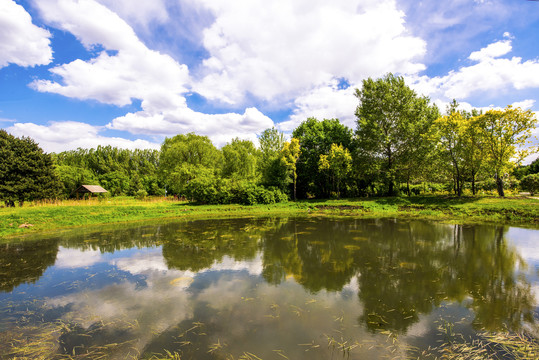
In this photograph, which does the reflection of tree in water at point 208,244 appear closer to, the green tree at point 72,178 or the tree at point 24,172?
the tree at point 24,172

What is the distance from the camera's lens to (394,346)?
15.6ft

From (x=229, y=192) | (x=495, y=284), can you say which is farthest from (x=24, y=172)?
(x=495, y=284)

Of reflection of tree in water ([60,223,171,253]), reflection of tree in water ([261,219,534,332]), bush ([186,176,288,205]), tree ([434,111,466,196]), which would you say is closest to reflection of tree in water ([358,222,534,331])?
Result: reflection of tree in water ([261,219,534,332])

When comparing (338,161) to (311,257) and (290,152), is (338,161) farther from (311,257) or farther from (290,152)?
(311,257)

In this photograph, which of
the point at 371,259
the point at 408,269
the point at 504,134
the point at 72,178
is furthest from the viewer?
the point at 72,178

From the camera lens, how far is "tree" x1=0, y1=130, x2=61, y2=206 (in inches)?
1177

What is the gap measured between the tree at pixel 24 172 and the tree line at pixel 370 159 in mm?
98

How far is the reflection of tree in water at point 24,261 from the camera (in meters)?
9.05

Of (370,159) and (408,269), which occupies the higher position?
(370,159)

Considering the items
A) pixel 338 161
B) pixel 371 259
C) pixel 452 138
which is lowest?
pixel 371 259

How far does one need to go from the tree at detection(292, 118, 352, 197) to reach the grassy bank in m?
10.8

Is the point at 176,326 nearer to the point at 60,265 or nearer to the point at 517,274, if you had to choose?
the point at 60,265

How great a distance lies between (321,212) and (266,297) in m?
21.0

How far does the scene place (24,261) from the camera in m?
11.1
